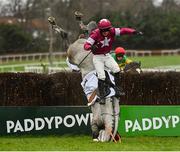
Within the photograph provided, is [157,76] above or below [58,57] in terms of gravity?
above

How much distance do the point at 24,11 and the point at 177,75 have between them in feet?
189

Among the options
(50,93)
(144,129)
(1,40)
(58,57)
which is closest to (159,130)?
(144,129)

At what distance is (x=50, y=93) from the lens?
1475 cm

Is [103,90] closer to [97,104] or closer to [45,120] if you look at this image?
[97,104]

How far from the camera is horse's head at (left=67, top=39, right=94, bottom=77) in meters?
12.4

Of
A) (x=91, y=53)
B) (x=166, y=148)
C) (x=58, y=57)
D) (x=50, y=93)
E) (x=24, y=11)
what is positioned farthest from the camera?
(x=24, y=11)

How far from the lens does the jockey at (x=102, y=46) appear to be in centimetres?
1184

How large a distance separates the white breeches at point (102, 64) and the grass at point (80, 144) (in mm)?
1289

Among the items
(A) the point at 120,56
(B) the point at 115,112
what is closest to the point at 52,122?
(B) the point at 115,112

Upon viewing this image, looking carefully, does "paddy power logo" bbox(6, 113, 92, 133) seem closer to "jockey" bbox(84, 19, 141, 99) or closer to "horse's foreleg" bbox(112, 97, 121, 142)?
"horse's foreleg" bbox(112, 97, 121, 142)

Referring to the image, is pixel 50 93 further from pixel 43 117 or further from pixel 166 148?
pixel 166 148

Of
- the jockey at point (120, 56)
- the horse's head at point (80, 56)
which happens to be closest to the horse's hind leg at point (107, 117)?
the horse's head at point (80, 56)

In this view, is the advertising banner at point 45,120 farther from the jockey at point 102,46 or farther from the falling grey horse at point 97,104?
the jockey at point 102,46

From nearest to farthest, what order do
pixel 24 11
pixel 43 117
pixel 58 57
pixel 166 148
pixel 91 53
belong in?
pixel 166 148 < pixel 91 53 < pixel 43 117 < pixel 58 57 < pixel 24 11
